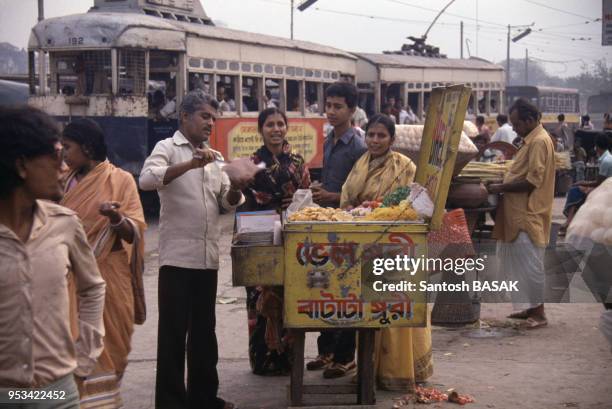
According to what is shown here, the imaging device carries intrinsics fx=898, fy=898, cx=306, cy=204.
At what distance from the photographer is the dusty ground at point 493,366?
519cm

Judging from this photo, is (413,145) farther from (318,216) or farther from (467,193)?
(318,216)

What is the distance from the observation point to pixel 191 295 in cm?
479

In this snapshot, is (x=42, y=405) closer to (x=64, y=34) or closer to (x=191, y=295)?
(x=191, y=295)

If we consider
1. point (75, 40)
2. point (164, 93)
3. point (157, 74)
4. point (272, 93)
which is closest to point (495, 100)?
point (272, 93)

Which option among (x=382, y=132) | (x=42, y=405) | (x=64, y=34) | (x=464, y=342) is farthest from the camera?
(x=64, y=34)

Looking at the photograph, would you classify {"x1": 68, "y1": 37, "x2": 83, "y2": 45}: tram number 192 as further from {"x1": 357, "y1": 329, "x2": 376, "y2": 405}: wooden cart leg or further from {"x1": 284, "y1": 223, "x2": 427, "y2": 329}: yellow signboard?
{"x1": 284, "y1": 223, "x2": 427, "y2": 329}: yellow signboard

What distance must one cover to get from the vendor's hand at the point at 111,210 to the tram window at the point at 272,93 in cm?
1238

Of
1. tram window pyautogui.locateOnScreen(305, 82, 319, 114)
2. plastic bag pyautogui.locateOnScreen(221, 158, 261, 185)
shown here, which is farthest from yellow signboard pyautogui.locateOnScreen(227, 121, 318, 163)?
plastic bag pyautogui.locateOnScreen(221, 158, 261, 185)

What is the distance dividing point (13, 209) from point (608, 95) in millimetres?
43399

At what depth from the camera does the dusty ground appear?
5.19 meters

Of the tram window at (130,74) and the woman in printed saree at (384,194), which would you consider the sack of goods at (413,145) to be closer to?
the woman in printed saree at (384,194)

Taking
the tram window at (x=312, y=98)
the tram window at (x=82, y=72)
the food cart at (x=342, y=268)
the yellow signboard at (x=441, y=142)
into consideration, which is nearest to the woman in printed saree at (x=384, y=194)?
the yellow signboard at (x=441, y=142)

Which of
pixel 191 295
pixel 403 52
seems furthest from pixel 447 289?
pixel 403 52

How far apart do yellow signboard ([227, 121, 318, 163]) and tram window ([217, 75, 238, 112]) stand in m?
0.35
